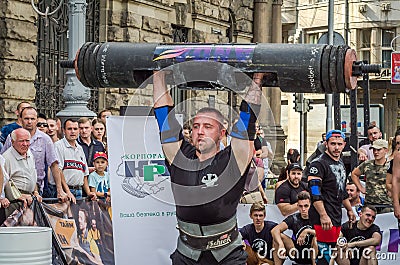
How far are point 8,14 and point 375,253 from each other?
26.4 ft

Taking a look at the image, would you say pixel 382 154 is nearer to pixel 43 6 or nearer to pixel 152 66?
pixel 152 66

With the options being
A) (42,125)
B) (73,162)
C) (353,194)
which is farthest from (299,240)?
(42,125)

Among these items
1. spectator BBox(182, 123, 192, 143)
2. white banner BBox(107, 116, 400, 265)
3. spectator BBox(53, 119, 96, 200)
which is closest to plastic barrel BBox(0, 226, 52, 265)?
white banner BBox(107, 116, 400, 265)

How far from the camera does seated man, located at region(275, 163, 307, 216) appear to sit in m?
10.8

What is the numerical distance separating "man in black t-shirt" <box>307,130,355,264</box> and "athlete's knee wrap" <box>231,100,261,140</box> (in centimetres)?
364

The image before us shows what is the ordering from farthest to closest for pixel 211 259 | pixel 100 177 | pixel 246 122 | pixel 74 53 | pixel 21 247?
pixel 74 53 → pixel 100 177 → pixel 21 247 → pixel 211 259 → pixel 246 122

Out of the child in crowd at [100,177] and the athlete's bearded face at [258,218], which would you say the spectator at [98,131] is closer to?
the child in crowd at [100,177]

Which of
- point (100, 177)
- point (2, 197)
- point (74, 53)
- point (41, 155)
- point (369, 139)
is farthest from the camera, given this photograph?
point (369, 139)

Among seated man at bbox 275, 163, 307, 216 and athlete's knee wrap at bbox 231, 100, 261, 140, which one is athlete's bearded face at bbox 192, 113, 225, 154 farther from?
seated man at bbox 275, 163, 307, 216

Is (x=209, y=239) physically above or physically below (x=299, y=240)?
above

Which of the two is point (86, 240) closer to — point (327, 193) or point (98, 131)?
point (98, 131)

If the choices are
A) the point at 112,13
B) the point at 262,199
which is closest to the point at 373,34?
the point at 112,13

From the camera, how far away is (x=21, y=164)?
31.8 feet

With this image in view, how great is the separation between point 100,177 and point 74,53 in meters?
Result: 2.25
